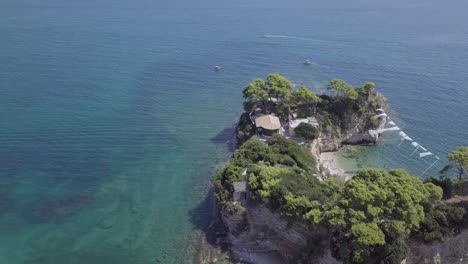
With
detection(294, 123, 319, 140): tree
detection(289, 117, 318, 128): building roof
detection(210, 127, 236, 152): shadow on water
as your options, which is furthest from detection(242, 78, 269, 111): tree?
detection(294, 123, 319, 140): tree

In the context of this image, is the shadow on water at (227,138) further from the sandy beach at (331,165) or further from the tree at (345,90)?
the tree at (345,90)

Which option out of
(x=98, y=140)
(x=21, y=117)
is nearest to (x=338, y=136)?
(x=98, y=140)

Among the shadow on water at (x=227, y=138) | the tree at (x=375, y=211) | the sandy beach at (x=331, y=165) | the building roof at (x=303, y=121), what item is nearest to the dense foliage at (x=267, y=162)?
the sandy beach at (x=331, y=165)

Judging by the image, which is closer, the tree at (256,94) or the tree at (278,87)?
the tree at (256,94)

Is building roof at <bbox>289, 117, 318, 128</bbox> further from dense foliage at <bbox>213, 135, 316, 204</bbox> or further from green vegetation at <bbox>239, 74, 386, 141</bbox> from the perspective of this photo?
dense foliage at <bbox>213, 135, 316, 204</bbox>

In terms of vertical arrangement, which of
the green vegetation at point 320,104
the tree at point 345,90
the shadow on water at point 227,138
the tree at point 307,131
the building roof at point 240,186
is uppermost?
the tree at point 345,90

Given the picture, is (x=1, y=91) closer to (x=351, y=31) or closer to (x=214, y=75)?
(x=214, y=75)

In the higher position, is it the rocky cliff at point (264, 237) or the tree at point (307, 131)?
the tree at point (307, 131)

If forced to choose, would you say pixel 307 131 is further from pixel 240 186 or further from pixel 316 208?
pixel 316 208
